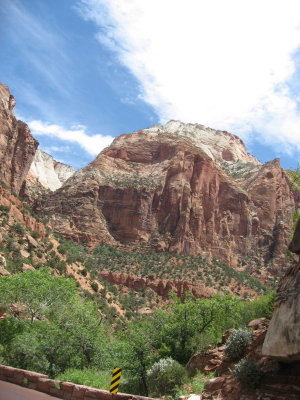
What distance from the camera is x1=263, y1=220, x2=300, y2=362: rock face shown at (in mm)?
8680

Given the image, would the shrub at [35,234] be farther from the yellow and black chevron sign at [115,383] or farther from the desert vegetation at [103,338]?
the yellow and black chevron sign at [115,383]

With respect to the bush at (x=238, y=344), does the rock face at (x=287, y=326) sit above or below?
above

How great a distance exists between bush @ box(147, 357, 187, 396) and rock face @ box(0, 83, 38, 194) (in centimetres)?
5869

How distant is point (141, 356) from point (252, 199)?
314 feet

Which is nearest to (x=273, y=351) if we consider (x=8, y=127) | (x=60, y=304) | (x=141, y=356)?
(x=141, y=356)

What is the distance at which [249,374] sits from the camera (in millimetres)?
9594

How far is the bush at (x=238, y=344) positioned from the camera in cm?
1179

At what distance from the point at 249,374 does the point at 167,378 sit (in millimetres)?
5265

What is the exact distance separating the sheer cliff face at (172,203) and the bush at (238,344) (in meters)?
71.1

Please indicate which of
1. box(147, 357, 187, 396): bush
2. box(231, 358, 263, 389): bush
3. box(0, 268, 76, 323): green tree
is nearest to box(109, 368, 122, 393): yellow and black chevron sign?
box(147, 357, 187, 396): bush

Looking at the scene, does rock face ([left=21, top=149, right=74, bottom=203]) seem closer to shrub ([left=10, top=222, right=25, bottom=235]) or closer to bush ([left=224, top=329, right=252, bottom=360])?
shrub ([left=10, top=222, right=25, bottom=235])

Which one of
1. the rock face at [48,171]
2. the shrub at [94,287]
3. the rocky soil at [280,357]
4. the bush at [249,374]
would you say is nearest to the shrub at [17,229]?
the shrub at [94,287]

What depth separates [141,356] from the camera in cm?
1755

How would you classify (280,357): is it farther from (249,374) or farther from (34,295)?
(34,295)
